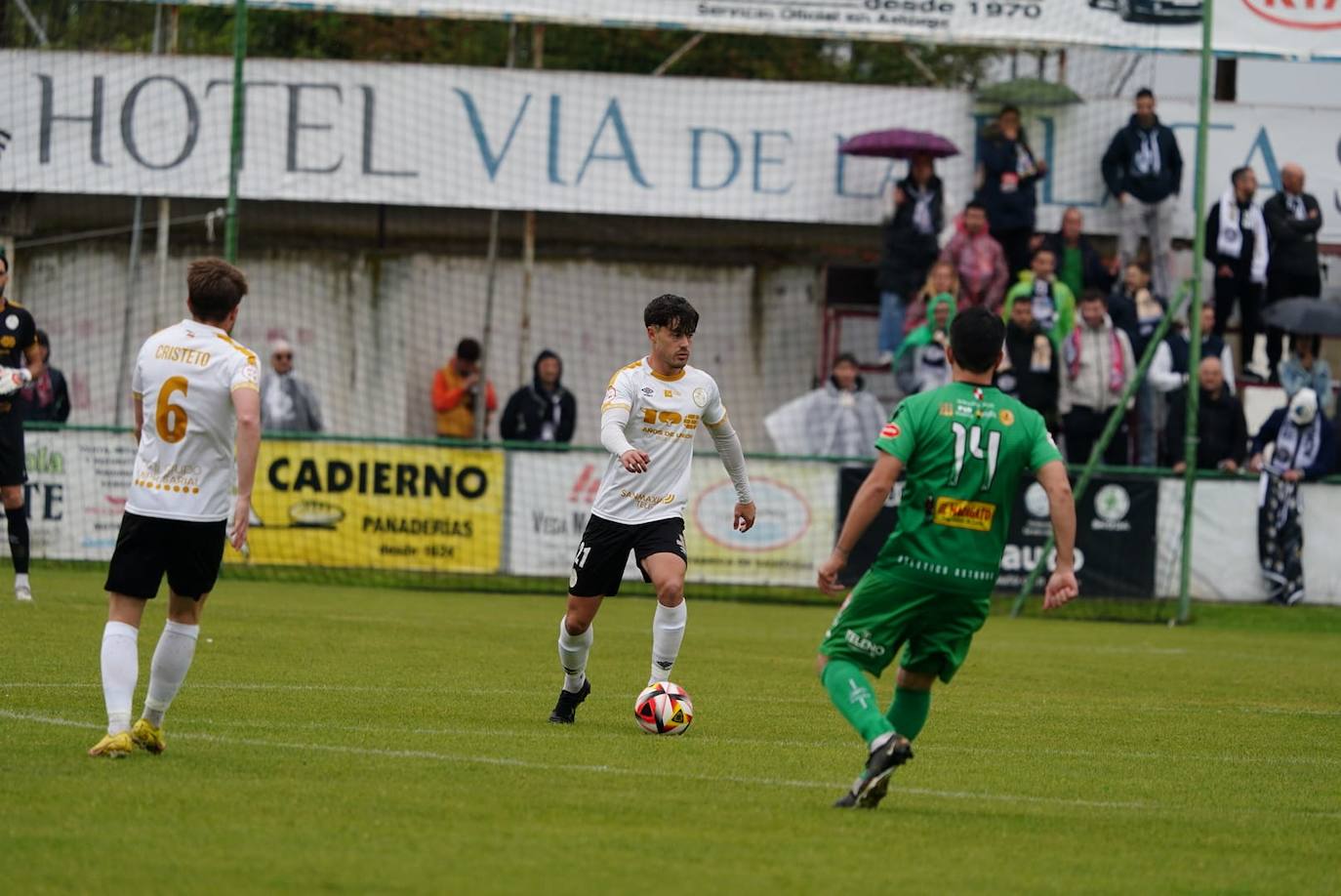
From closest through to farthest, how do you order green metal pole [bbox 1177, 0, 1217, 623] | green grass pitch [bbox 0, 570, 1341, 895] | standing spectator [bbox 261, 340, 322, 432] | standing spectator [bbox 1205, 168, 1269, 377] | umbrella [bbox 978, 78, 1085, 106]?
green grass pitch [bbox 0, 570, 1341, 895]
green metal pole [bbox 1177, 0, 1217, 623]
standing spectator [bbox 261, 340, 322, 432]
standing spectator [bbox 1205, 168, 1269, 377]
umbrella [bbox 978, 78, 1085, 106]

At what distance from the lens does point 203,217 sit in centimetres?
2334

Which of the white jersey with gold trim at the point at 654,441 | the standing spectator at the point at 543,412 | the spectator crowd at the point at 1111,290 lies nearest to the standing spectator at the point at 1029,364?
the spectator crowd at the point at 1111,290

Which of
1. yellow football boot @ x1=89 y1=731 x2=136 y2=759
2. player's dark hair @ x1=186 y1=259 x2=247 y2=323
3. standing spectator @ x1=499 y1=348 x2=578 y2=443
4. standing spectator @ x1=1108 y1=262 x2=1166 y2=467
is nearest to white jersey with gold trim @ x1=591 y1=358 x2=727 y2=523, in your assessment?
player's dark hair @ x1=186 y1=259 x2=247 y2=323

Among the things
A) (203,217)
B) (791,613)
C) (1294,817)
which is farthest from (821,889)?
(203,217)

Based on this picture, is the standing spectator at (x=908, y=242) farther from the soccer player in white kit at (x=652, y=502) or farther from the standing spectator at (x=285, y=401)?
the soccer player in white kit at (x=652, y=502)

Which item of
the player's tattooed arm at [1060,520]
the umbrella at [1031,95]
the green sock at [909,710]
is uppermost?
the umbrella at [1031,95]

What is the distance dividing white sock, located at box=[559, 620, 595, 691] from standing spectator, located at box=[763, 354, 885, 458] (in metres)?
11.8

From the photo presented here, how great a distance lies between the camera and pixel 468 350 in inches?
908

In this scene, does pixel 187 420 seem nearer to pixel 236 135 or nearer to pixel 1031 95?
pixel 236 135

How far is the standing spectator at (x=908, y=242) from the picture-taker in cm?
2239

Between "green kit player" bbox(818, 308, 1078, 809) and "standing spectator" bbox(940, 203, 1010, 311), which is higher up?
"standing spectator" bbox(940, 203, 1010, 311)

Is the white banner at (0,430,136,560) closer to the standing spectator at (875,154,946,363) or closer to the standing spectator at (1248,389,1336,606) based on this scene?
the standing spectator at (875,154,946,363)

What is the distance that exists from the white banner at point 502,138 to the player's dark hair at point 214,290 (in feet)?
49.7

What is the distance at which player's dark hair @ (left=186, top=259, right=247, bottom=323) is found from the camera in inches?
324
